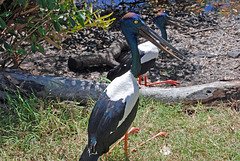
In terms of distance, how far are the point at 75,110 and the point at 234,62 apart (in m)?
2.90

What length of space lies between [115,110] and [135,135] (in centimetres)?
94

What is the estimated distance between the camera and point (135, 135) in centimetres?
279

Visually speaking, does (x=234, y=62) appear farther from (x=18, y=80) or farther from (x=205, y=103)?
(x=18, y=80)

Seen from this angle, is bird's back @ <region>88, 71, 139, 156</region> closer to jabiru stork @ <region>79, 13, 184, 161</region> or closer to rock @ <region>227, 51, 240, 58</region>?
jabiru stork @ <region>79, 13, 184, 161</region>

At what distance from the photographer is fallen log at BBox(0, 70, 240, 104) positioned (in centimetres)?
311

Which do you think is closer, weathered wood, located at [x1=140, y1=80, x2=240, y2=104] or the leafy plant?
the leafy plant

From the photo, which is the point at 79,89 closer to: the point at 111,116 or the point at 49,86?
the point at 49,86

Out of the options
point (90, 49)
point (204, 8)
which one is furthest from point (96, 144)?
point (204, 8)

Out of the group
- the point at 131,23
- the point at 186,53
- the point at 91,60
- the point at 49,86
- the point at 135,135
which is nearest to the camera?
the point at 131,23

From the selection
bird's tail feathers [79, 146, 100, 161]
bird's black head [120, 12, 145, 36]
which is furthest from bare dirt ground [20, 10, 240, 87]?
bird's tail feathers [79, 146, 100, 161]

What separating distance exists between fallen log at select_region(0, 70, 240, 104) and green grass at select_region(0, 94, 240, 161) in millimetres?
116

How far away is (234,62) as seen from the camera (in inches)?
168

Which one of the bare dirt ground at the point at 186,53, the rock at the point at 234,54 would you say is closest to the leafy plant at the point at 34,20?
the bare dirt ground at the point at 186,53

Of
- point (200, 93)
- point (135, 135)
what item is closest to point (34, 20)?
point (135, 135)
